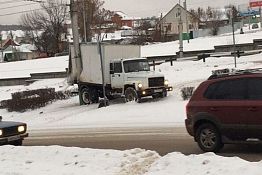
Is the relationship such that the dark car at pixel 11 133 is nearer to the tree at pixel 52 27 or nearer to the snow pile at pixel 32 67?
the snow pile at pixel 32 67

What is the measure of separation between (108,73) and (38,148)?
16.1m

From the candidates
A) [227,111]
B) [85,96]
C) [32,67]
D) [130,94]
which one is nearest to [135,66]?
[130,94]

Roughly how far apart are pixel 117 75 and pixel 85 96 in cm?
335

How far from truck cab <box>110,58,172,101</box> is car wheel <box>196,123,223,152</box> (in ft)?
46.3

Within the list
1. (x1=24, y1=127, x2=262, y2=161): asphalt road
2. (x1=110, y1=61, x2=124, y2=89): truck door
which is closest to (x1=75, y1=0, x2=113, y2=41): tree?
(x1=110, y1=61, x2=124, y2=89): truck door

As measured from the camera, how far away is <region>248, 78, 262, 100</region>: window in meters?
10.7

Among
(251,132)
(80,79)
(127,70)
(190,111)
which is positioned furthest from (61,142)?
(80,79)

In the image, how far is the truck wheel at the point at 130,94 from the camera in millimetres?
26305

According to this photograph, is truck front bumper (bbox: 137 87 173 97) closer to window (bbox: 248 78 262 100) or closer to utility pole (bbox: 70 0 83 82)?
utility pole (bbox: 70 0 83 82)

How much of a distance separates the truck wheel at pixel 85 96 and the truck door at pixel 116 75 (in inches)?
99.4

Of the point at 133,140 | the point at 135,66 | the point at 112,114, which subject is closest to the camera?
the point at 133,140

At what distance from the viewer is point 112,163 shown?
981 centimetres

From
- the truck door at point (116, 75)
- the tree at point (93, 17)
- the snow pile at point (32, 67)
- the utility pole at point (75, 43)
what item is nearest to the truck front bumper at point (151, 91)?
the truck door at point (116, 75)

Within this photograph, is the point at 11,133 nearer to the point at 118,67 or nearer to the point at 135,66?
the point at 135,66
